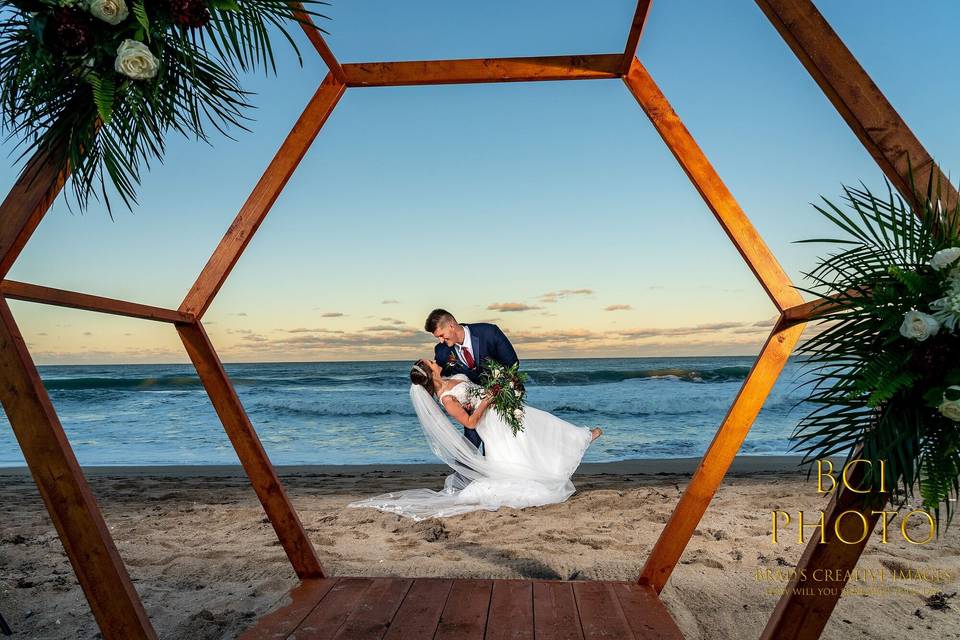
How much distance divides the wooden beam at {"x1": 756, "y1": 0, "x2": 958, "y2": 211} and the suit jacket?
13.9 ft

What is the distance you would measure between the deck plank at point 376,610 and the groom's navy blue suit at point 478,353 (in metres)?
2.82

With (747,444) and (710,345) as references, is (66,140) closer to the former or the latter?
(747,444)

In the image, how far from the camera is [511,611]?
8.59 feet

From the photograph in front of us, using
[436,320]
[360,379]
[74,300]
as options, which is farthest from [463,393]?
[360,379]

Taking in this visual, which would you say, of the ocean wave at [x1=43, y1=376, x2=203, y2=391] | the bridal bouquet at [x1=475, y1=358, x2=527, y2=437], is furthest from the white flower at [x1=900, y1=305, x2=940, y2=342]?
the ocean wave at [x1=43, y1=376, x2=203, y2=391]

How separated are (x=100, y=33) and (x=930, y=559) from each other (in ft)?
14.3

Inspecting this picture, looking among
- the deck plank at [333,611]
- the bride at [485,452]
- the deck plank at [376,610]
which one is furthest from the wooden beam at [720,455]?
the bride at [485,452]

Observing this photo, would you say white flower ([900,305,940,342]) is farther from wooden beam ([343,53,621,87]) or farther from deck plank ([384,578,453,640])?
wooden beam ([343,53,621,87])

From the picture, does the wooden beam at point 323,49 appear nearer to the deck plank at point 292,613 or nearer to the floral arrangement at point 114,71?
the floral arrangement at point 114,71

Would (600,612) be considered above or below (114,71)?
below

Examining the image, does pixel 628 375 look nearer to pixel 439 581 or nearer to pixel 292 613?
pixel 439 581

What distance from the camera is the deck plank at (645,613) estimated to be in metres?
2.38

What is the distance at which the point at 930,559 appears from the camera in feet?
12.2

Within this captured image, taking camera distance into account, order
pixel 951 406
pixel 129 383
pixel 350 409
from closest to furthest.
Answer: pixel 951 406
pixel 350 409
pixel 129 383
